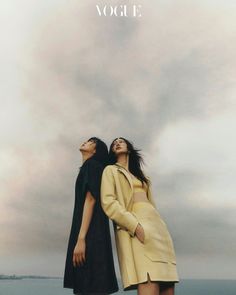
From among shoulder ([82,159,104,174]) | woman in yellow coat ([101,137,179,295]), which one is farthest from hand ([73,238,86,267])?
shoulder ([82,159,104,174])

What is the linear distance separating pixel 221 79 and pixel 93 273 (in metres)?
1.88

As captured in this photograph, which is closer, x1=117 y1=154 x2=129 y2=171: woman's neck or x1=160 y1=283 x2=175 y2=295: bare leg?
x1=160 y1=283 x2=175 y2=295: bare leg

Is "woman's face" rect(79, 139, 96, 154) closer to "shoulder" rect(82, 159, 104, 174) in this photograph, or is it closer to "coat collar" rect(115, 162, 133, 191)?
"shoulder" rect(82, 159, 104, 174)

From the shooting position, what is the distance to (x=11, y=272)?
4164 millimetres

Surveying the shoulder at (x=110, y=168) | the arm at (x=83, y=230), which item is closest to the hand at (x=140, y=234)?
the arm at (x=83, y=230)

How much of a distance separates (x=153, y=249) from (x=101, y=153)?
0.80 m

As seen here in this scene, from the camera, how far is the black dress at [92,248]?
12.6ft

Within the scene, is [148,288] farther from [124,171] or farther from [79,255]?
[124,171]

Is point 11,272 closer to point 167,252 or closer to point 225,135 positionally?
point 167,252

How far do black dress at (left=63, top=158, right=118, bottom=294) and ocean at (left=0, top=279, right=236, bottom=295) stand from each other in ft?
0.61

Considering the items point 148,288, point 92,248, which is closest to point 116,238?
point 92,248

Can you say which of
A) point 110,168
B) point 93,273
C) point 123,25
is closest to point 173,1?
point 123,25

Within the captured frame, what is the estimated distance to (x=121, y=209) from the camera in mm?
3900

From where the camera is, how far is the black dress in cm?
385
